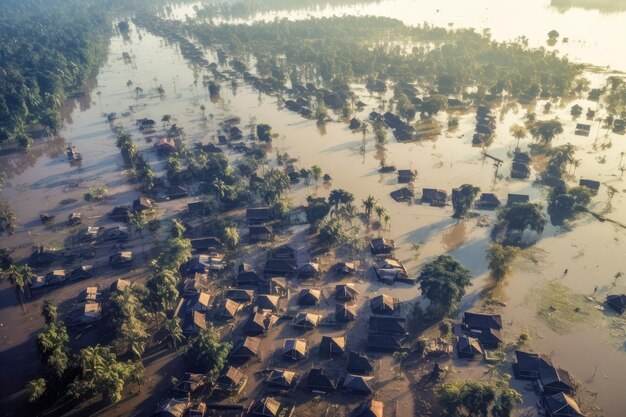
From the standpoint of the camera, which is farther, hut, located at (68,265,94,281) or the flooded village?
hut, located at (68,265,94,281)

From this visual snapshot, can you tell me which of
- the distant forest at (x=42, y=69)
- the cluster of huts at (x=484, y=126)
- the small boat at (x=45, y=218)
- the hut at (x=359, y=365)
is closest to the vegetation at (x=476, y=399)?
the hut at (x=359, y=365)

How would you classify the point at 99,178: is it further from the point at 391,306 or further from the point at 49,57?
the point at 49,57

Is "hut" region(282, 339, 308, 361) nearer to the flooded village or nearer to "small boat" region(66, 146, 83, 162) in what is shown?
the flooded village

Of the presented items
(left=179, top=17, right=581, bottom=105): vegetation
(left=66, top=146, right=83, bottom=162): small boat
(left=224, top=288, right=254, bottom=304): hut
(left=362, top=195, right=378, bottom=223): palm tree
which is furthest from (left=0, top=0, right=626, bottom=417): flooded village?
(left=179, top=17, right=581, bottom=105): vegetation

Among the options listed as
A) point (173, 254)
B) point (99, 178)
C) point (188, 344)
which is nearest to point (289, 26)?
point (99, 178)

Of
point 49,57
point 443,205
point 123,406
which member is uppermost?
point 49,57

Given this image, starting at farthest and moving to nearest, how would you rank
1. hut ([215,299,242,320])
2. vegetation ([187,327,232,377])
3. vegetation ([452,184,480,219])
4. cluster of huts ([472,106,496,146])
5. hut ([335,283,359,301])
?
cluster of huts ([472,106,496,146]) → vegetation ([452,184,480,219]) → hut ([335,283,359,301]) → hut ([215,299,242,320]) → vegetation ([187,327,232,377])
